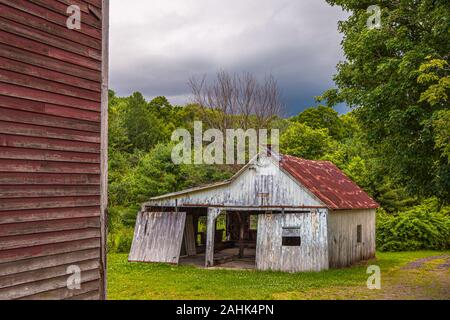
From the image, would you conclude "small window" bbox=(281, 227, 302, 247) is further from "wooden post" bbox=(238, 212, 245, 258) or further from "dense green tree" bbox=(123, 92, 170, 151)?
"dense green tree" bbox=(123, 92, 170, 151)

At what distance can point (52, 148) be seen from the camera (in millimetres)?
7137

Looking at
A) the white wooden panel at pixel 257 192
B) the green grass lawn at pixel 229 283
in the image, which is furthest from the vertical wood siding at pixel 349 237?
the white wooden panel at pixel 257 192

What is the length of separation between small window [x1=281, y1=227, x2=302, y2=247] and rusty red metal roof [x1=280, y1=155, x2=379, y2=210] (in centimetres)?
174

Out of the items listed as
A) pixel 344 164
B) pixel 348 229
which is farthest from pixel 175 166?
pixel 348 229

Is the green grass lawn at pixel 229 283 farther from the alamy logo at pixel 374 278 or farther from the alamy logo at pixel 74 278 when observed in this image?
the alamy logo at pixel 74 278

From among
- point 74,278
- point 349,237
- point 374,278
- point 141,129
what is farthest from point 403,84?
point 141,129

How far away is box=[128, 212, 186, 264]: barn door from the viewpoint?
21.8m

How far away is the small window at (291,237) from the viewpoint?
20062 millimetres

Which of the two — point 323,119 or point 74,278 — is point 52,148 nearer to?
point 74,278

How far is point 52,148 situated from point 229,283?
36.3 feet

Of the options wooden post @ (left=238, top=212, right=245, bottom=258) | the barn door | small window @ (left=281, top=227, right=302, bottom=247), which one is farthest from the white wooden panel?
wooden post @ (left=238, top=212, right=245, bottom=258)

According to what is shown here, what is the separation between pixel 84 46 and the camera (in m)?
7.76
